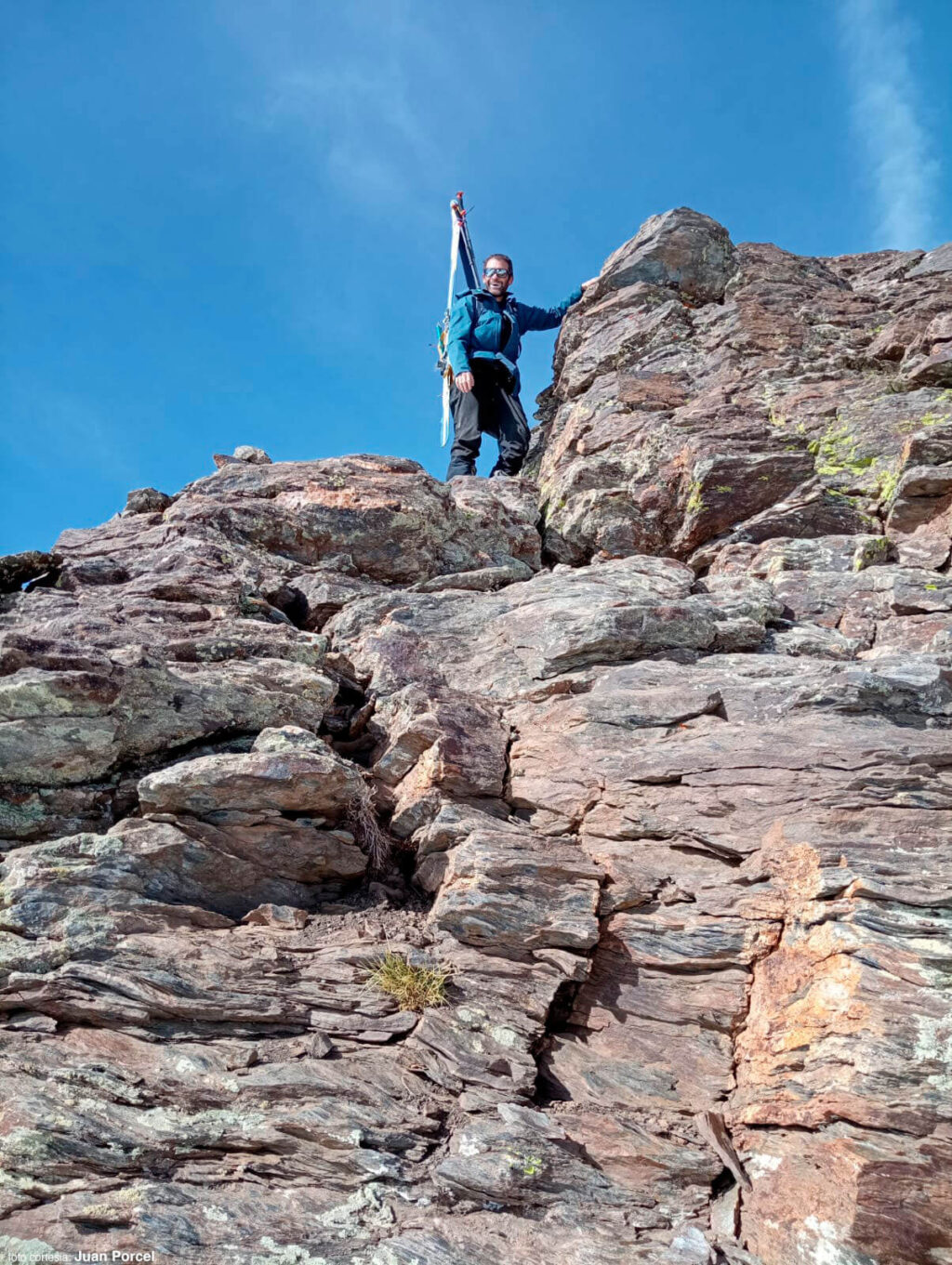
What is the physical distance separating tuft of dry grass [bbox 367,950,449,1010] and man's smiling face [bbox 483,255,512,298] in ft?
63.0

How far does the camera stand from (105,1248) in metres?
5.91

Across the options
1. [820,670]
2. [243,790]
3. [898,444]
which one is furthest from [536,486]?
[243,790]

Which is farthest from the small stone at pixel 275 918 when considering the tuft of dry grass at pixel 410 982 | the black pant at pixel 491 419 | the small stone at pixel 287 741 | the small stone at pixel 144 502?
the black pant at pixel 491 419

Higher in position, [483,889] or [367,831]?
[367,831]

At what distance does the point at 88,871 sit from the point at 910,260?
26.6 meters

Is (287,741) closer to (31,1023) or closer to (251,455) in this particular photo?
(31,1023)

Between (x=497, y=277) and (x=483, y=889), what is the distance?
A: 18.8m

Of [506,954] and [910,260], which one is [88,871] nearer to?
[506,954]

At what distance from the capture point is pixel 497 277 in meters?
23.1

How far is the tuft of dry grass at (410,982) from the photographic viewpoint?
831cm

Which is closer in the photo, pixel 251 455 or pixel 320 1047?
pixel 320 1047

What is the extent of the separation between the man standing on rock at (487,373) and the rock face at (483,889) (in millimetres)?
5942

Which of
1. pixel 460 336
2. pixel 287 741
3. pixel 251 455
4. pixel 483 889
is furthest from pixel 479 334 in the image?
pixel 483 889

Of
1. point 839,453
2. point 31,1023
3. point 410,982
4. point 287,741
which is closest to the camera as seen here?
point 31,1023
